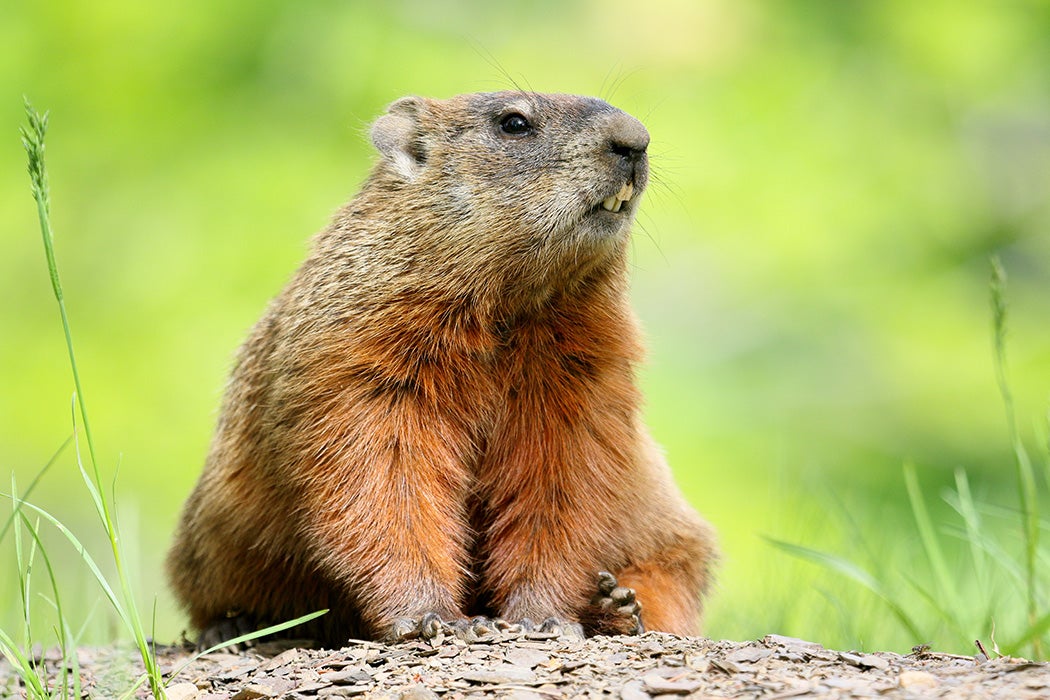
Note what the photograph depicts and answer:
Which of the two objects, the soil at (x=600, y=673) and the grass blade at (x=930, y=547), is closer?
the soil at (x=600, y=673)

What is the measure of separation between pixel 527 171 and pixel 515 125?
305 millimetres

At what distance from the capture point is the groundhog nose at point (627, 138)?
4.53 meters

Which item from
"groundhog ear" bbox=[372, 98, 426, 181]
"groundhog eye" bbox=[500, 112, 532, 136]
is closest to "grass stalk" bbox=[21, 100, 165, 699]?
"groundhog ear" bbox=[372, 98, 426, 181]

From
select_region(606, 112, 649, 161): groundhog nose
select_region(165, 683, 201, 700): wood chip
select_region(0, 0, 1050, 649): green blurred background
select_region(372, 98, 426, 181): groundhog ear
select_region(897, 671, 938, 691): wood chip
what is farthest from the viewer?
select_region(0, 0, 1050, 649): green blurred background

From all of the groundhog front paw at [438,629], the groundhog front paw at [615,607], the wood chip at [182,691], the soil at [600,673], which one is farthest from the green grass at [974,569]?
the wood chip at [182,691]

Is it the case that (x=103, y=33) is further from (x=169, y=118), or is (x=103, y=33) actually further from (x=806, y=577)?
(x=806, y=577)

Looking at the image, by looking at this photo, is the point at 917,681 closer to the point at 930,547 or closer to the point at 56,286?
the point at 930,547

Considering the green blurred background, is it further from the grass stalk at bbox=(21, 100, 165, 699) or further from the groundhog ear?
the grass stalk at bbox=(21, 100, 165, 699)

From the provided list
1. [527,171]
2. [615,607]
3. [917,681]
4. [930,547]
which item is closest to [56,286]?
[527,171]

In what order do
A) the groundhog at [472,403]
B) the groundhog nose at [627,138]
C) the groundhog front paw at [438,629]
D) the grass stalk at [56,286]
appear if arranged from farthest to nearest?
1. the groundhog nose at [627,138]
2. the groundhog at [472,403]
3. the groundhog front paw at [438,629]
4. the grass stalk at [56,286]

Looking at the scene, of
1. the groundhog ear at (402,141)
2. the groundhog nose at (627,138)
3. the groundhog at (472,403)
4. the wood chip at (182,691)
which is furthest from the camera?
the groundhog ear at (402,141)

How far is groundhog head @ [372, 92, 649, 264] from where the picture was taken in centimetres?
455

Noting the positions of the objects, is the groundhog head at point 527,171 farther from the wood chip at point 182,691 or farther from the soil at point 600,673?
the wood chip at point 182,691

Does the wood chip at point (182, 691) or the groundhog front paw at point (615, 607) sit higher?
the groundhog front paw at point (615, 607)
